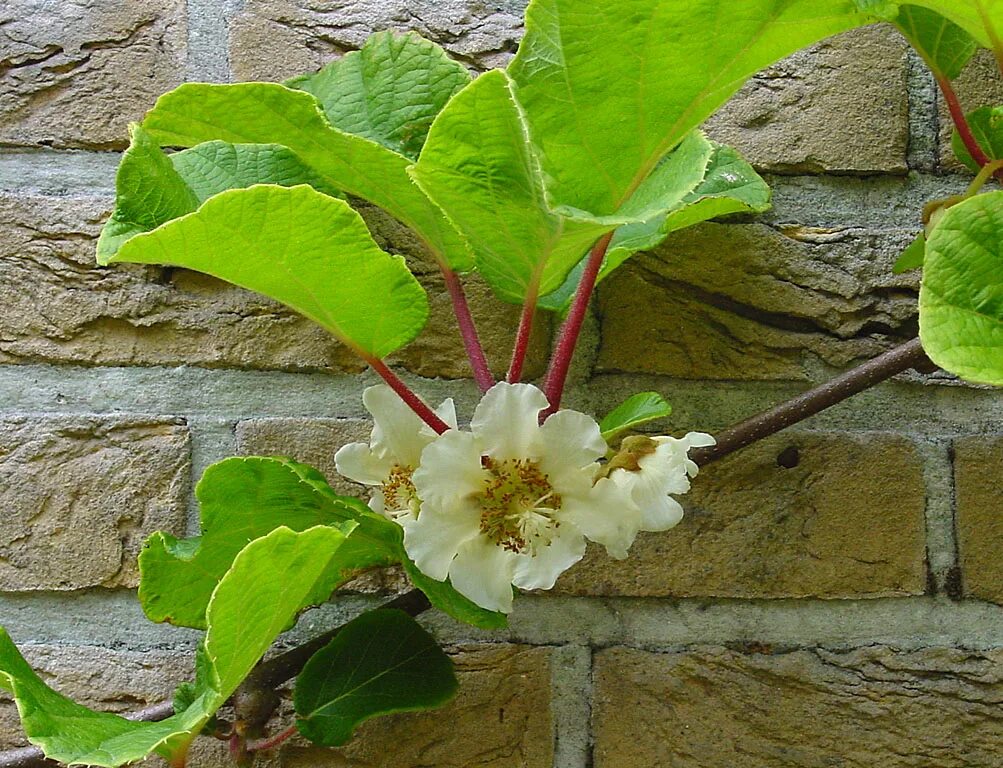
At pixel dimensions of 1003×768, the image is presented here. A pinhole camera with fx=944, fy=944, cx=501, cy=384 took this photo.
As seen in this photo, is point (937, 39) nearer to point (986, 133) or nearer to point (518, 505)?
point (986, 133)

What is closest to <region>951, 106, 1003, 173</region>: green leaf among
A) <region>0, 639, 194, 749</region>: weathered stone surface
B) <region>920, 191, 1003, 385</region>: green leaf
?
<region>920, 191, 1003, 385</region>: green leaf

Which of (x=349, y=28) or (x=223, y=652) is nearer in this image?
(x=223, y=652)

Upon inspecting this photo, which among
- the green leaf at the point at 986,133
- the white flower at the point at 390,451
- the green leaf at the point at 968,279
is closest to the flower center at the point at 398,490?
the white flower at the point at 390,451

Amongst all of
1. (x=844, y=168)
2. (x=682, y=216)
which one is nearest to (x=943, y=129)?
(x=844, y=168)

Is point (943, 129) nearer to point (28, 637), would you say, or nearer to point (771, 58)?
point (771, 58)

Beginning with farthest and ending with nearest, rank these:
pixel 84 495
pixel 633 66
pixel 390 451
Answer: pixel 84 495
pixel 390 451
pixel 633 66

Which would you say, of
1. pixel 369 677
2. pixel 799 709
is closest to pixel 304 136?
pixel 369 677

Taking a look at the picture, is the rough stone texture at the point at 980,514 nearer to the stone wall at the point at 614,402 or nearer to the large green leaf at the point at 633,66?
the stone wall at the point at 614,402
